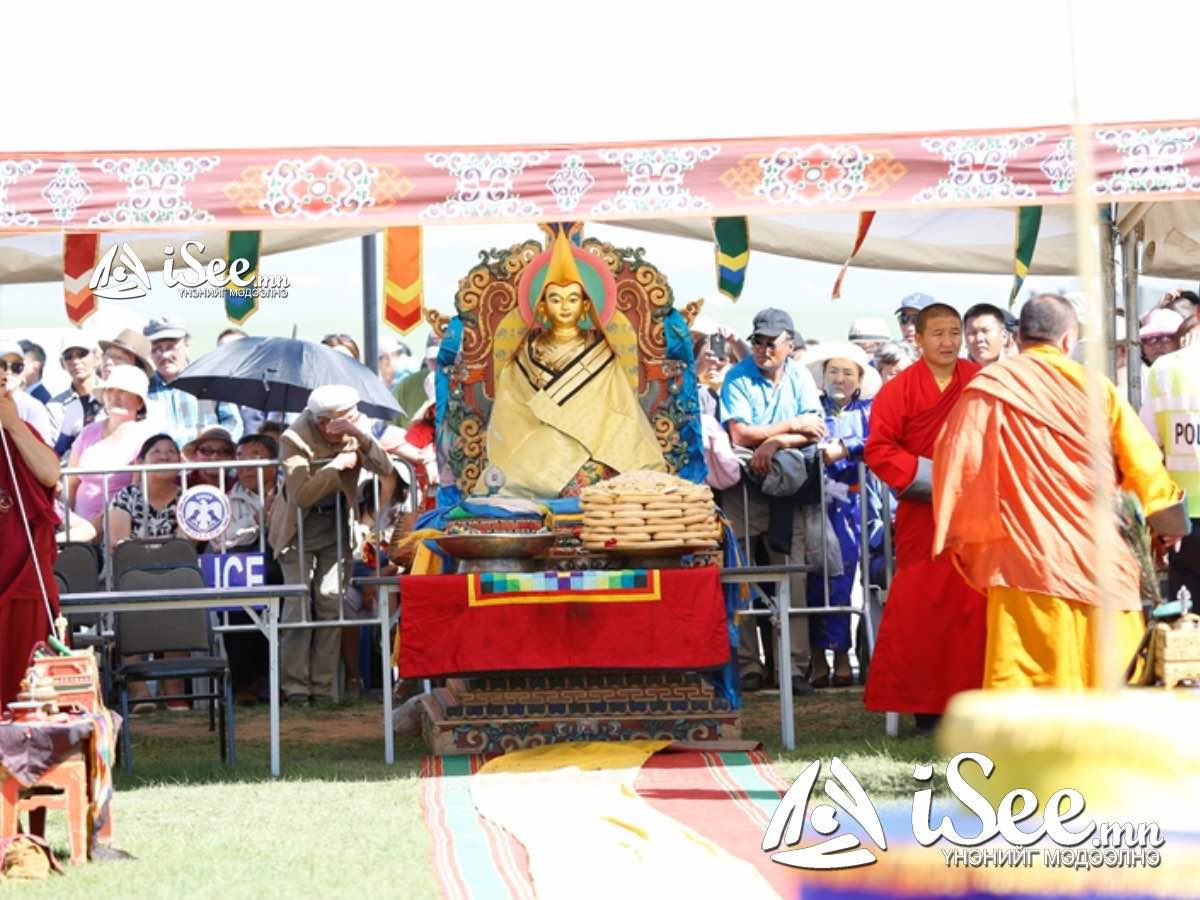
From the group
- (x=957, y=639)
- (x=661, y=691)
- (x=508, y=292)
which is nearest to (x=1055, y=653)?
(x=957, y=639)

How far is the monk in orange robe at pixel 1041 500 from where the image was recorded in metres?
8.07

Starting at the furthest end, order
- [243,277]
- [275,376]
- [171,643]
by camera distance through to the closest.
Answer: [275,376]
[171,643]
[243,277]

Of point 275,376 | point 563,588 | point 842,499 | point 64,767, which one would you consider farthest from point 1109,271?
point 64,767

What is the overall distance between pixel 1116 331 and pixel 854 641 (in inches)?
121

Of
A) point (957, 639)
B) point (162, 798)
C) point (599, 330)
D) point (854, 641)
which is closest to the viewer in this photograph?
point (162, 798)

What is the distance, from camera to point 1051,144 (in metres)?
8.45

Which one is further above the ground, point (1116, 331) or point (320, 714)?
point (1116, 331)

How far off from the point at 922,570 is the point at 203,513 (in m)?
3.77

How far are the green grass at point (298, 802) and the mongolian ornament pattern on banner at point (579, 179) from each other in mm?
2422

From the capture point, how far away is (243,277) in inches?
371

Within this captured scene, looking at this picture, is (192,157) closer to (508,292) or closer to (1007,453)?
(508,292)

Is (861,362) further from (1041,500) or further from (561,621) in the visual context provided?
(1041,500)
